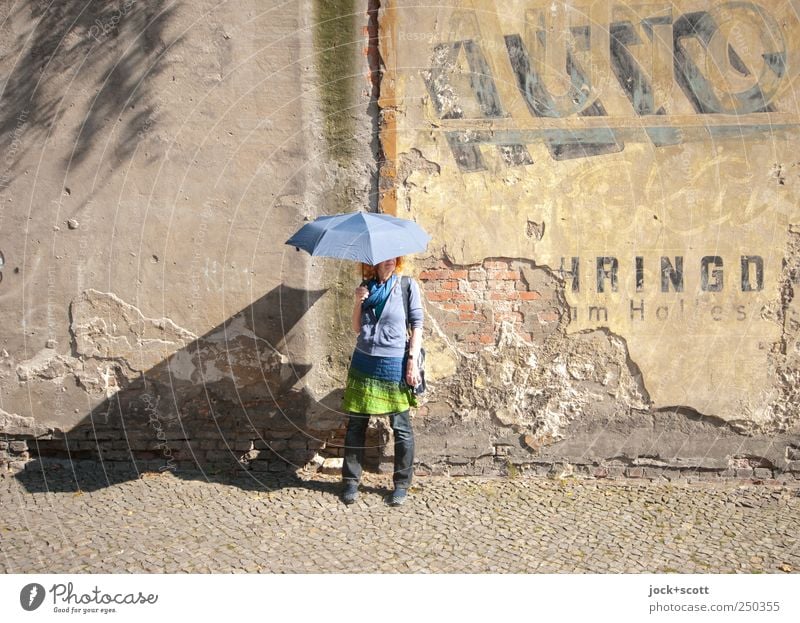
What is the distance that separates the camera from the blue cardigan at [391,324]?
482 cm

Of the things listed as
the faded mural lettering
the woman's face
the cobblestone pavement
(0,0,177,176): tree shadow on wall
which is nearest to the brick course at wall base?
the cobblestone pavement

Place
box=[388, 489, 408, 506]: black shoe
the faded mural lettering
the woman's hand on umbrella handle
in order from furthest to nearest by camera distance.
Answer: the faded mural lettering < box=[388, 489, 408, 506]: black shoe < the woman's hand on umbrella handle

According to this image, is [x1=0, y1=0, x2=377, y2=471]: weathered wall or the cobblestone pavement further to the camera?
[x1=0, y1=0, x2=377, y2=471]: weathered wall

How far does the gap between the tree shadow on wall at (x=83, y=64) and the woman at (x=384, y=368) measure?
2.17 meters

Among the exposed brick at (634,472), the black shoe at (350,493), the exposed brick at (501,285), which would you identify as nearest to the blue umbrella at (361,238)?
the exposed brick at (501,285)

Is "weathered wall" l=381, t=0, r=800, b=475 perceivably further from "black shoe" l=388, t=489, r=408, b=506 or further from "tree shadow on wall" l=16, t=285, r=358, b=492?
"tree shadow on wall" l=16, t=285, r=358, b=492

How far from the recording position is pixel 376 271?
4867mm

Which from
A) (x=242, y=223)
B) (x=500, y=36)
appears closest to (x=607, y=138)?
(x=500, y=36)

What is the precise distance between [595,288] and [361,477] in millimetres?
2188

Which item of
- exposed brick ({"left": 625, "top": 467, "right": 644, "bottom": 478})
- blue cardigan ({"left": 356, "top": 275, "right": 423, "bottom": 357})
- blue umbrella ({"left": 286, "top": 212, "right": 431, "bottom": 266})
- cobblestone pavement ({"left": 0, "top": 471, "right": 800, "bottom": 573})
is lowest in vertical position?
cobblestone pavement ({"left": 0, "top": 471, "right": 800, "bottom": 573})

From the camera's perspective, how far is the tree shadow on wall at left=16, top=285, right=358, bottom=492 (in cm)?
546

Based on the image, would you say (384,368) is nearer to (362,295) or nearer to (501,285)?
(362,295)

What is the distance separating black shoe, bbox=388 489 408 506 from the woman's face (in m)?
1.44
